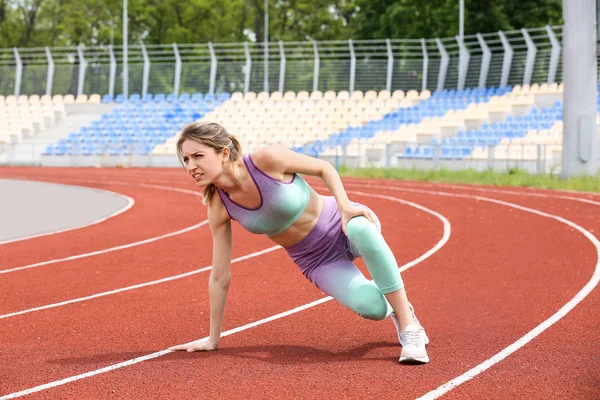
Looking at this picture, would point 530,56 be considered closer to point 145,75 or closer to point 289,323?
point 145,75

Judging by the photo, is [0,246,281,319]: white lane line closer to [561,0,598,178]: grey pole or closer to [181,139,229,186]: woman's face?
[181,139,229,186]: woman's face

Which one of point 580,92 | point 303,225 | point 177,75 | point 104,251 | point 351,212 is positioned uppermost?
point 177,75

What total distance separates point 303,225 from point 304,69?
3600cm

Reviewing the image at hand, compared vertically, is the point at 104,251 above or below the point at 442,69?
below

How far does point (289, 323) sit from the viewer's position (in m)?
6.80

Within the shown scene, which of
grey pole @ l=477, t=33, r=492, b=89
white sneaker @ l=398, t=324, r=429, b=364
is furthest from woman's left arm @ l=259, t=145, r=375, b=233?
grey pole @ l=477, t=33, r=492, b=89

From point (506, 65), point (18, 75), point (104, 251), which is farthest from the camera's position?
point (18, 75)

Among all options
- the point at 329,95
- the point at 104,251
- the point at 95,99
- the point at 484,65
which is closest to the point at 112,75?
the point at 95,99

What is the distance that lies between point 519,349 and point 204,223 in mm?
9241

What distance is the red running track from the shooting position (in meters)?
5.06

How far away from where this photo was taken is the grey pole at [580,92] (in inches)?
898

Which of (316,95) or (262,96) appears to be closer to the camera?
(316,95)

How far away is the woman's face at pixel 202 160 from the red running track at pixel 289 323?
3.55 ft

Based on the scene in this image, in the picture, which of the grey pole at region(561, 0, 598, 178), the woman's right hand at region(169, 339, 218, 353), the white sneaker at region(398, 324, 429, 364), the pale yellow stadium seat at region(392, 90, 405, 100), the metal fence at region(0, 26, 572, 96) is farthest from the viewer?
the pale yellow stadium seat at region(392, 90, 405, 100)
